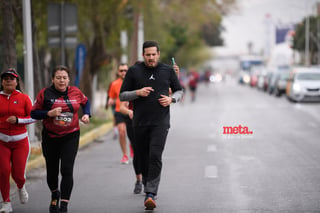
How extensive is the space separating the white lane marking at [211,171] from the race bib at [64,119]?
3332 mm

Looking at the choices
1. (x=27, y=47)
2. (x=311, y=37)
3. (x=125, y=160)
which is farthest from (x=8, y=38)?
(x=311, y=37)

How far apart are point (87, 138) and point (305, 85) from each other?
→ 1659 centimetres

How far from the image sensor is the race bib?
22.5 feet

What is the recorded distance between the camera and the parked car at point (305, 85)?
2928 centimetres

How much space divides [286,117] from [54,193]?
16012 mm

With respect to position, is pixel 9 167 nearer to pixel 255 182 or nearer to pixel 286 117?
pixel 255 182

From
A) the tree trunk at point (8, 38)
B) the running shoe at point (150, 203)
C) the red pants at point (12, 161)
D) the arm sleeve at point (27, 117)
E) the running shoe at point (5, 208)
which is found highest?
the tree trunk at point (8, 38)

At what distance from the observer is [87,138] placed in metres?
15.3

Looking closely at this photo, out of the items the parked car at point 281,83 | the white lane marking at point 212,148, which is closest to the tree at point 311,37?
the parked car at point 281,83

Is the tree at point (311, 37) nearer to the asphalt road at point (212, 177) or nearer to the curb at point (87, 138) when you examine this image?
the curb at point (87, 138)

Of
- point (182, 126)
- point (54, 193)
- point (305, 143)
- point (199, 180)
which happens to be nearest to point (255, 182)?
point (199, 180)

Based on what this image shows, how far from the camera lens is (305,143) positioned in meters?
13.9

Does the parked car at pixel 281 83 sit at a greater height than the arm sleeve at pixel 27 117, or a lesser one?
lesser

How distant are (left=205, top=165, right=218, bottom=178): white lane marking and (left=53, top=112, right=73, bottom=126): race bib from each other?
3332 millimetres
